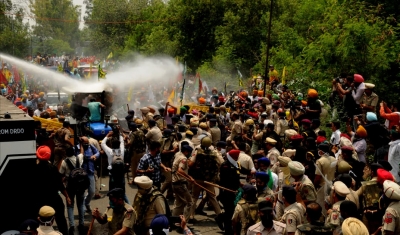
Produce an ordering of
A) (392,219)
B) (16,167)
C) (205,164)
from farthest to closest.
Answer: (205,164)
(16,167)
(392,219)

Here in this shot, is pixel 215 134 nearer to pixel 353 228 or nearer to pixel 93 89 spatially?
pixel 93 89

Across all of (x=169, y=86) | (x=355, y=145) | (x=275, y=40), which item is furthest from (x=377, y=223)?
(x=275, y=40)

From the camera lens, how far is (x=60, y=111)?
21375 mm

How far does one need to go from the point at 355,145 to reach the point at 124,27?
59666 mm

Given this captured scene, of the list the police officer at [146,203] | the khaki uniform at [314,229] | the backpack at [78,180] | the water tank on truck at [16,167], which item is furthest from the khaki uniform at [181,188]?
the khaki uniform at [314,229]

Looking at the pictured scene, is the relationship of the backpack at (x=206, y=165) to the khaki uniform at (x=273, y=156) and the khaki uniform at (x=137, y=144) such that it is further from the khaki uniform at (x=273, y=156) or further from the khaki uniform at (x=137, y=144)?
the khaki uniform at (x=137, y=144)

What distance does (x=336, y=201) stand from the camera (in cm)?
880

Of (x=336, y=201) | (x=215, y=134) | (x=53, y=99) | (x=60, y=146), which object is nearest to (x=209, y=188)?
(x=215, y=134)

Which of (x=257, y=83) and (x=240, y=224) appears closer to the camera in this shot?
(x=240, y=224)

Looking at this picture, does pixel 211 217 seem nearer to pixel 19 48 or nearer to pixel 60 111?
pixel 60 111

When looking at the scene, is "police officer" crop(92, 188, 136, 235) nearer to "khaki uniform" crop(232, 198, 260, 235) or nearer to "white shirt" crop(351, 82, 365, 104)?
"khaki uniform" crop(232, 198, 260, 235)

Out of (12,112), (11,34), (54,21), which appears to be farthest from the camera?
(54,21)

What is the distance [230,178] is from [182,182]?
1.25 metres

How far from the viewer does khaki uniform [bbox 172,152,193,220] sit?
12508 mm
